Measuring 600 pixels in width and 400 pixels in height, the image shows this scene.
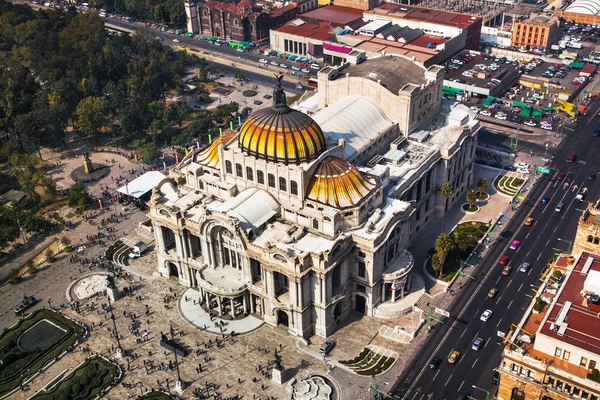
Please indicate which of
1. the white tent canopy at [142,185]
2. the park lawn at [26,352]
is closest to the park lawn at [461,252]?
the white tent canopy at [142,185]

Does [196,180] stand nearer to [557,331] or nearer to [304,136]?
[304,136]

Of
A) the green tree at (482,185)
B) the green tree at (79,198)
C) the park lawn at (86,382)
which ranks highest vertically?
the green tree at (482,185)

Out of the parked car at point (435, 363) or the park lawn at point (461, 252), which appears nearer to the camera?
the parked car at point (435, 363)

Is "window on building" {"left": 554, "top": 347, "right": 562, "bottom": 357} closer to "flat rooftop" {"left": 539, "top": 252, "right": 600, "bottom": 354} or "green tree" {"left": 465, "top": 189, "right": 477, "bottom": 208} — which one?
"flat rooftop" {"left": 539, "top": 252, "right": 600, "bottom": 354}

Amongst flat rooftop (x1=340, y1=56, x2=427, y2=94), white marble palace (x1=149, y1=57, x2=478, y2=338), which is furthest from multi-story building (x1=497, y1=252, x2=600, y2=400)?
flat rooftop (x1=340, y1=56, x2=427, y2=94)

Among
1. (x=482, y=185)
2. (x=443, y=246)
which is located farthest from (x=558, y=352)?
(x=482, y=185)

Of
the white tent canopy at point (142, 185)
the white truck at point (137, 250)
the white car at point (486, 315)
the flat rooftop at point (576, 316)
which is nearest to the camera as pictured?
the flat rooftop at point (576, 316)

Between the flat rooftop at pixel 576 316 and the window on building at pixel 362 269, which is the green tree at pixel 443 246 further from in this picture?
the flat rooftop at pixel 576 316

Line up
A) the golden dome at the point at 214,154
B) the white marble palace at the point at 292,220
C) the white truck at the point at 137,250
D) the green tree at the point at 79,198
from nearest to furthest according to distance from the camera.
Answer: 1. the white marble palace at the point at 292,220
2. the golden dome at the point at 214,154
3. the white truck at the point at 137,250
4. the green tree at the point at 79,198
